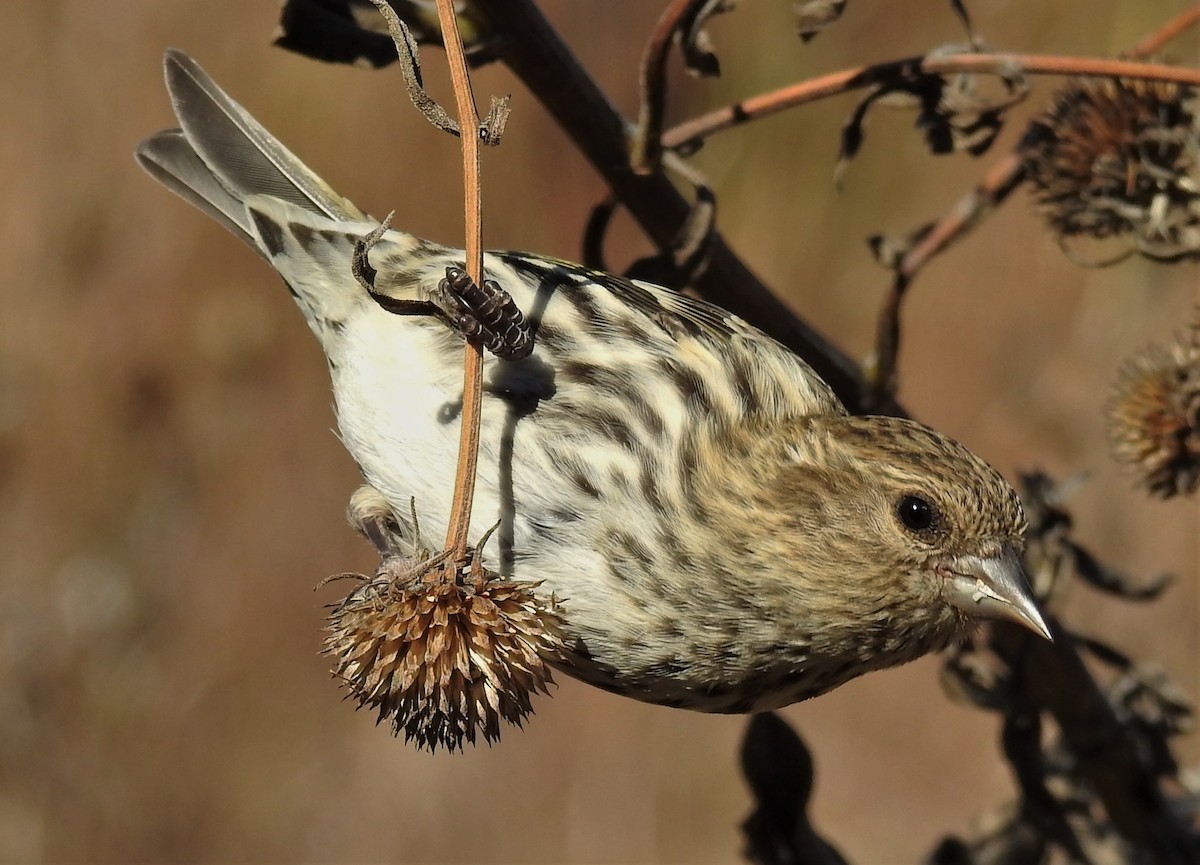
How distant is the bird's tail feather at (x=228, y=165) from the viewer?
250 centimetres

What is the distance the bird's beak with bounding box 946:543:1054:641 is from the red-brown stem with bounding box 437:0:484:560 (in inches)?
38.5

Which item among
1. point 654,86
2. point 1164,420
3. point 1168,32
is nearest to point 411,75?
point 654,86

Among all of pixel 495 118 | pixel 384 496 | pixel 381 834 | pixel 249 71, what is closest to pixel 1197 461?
pixel 384 496

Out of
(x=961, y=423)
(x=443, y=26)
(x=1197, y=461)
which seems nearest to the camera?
(x=443, y=26)

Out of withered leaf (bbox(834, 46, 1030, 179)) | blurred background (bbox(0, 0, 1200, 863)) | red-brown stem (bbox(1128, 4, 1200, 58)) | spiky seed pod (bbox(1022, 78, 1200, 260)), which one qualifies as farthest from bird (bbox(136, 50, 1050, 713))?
blurred background (bbox(0, 0, 1200, 863))

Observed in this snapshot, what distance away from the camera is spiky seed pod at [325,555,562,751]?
150cm

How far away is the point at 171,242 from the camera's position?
7.40 meters

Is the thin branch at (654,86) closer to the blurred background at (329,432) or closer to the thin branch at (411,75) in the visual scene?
the thin branch at (411,75)

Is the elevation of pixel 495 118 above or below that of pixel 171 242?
below

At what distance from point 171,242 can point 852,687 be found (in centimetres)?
434

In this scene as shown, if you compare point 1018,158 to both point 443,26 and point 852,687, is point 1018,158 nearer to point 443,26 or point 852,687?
point 443,26

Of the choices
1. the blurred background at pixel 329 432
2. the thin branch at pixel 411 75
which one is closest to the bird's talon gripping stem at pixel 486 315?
the thin branch at pixel 411 75

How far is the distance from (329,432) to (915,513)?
4763 mm

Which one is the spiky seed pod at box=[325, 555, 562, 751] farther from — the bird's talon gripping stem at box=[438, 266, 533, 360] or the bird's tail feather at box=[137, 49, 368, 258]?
the bird's tail feather at box=[137, 49, 368, 258]
